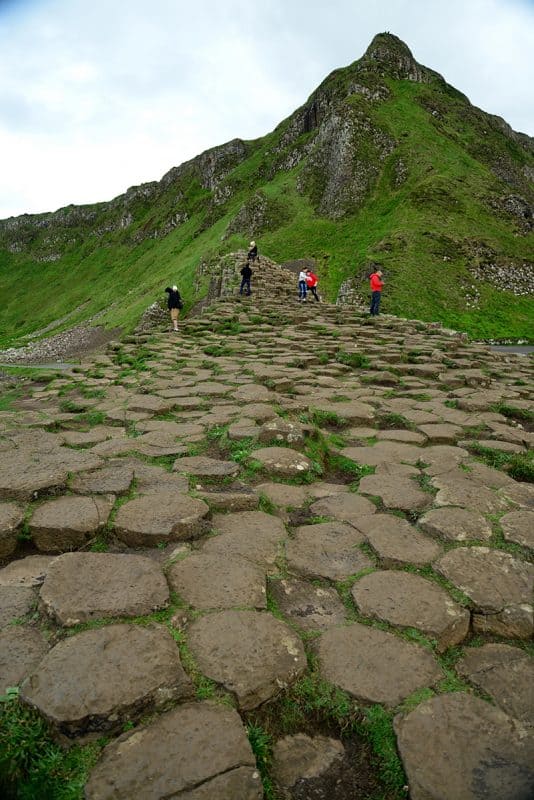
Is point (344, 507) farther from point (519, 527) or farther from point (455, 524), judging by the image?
point (519, 527)

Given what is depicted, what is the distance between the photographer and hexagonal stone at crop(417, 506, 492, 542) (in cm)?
310

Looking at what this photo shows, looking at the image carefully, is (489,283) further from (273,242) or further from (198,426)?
(198,426)

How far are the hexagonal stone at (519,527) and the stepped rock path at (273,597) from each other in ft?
0.06

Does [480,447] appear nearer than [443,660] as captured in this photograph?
No

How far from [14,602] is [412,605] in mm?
1991

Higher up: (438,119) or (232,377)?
(438,119)

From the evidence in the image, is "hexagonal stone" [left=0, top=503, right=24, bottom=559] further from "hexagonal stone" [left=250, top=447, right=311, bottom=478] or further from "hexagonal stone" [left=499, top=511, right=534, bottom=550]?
"hexagonal stone" [left=499, top=511, right=534, bottom=550]

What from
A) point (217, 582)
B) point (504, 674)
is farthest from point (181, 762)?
point (504, 674)

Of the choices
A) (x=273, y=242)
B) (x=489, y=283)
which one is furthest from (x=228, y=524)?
(x=273, y=242)

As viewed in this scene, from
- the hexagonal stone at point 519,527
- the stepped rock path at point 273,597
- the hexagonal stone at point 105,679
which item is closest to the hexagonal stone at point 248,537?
the stepped rock path at point 273,597

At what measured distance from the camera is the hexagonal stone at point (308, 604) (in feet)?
7.86

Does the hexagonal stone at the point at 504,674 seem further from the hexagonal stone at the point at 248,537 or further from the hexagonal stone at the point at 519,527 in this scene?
the hexagonal stone at the point at 248,537

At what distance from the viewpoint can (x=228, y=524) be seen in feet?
10.6

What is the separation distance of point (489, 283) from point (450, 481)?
81.5 feet
